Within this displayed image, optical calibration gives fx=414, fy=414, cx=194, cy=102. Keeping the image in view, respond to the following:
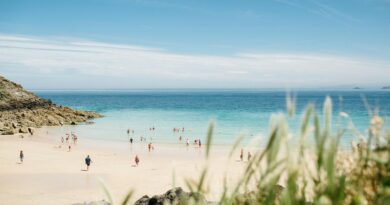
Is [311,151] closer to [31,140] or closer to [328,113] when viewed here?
[328,113]

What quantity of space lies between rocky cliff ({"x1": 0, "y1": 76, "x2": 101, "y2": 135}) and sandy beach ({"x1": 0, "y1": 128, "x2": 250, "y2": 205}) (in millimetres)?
6967

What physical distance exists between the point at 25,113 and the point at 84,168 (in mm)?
38691

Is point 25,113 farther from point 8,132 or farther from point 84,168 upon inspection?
point 84,168

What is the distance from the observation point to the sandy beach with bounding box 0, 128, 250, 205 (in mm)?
22406

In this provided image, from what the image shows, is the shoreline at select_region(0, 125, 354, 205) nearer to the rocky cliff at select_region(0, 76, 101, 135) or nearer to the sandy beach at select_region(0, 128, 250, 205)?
the sandy beach at select_region(0, 128, 250, 205)

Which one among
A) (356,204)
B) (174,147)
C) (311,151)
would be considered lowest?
(174,147)

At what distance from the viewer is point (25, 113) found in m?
64.9

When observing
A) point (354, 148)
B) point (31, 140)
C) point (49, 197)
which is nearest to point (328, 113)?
point (354, 148)

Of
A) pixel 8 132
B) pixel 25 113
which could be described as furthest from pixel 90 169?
pixel 25 113

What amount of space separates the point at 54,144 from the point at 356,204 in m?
46.6

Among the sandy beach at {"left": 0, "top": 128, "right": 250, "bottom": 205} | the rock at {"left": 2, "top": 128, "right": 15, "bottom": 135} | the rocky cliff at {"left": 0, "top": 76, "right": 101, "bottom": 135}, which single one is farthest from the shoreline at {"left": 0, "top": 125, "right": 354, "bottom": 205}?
the rocky cliff at {"left": 0, "top": 76, "right": 101, "bottom": 135}

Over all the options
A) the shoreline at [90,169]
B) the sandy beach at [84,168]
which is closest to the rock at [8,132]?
the sandy beach at [84,168]

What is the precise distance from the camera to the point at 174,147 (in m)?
44.1

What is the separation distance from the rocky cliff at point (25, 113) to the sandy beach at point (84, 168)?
6.97 m
